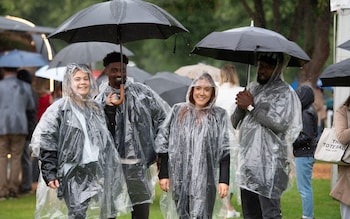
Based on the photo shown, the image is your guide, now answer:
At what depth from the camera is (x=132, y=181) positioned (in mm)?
7598

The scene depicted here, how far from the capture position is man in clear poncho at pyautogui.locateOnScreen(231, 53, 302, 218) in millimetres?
7680

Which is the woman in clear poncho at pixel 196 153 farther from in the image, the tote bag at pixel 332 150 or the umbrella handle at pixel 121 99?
the tote bag at pixel 332 150

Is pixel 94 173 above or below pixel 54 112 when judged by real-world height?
below

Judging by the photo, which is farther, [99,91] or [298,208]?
[298,208]

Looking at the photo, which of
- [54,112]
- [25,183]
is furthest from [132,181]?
[25,183]

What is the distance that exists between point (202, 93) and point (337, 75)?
4.66 ft

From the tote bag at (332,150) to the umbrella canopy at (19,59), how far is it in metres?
5.23

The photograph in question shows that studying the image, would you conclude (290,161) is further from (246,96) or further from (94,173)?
(94,173)

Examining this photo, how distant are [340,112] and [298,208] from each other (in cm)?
351

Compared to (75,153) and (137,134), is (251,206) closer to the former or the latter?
(137,134)

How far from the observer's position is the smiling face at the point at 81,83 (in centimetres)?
718

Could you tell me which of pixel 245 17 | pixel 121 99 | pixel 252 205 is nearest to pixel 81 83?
pixel 121 99

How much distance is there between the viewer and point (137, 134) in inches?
299

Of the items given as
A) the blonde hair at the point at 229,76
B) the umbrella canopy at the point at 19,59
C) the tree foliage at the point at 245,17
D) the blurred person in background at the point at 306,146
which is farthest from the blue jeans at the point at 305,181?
the umbrella canopy at the point at 19,59
